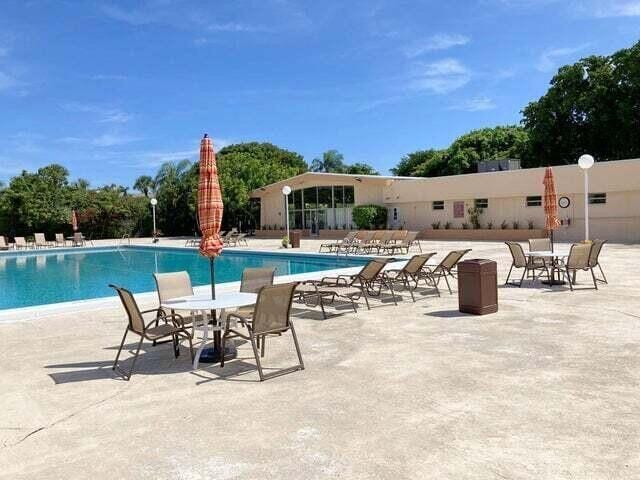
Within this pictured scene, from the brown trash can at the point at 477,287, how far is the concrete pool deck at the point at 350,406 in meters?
0.61

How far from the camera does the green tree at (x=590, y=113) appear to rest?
30.7 m

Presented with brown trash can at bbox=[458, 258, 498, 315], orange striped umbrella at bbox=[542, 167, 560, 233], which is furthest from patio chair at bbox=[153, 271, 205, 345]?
orange striped umbrella at bbox=[542, 167, 560, 233]

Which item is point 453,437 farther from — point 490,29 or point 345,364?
point 490,29

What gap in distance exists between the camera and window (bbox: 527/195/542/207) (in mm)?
25109

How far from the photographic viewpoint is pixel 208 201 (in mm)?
5840

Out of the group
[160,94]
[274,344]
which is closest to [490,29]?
[274,344]

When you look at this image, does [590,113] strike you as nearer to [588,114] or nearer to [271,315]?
[588,114]

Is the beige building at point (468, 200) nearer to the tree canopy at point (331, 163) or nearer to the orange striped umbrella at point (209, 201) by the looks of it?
the tree canopy at point (331, 163)

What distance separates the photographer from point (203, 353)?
18.8 feet

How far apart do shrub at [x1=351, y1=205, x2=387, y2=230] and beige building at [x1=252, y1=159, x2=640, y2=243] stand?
0.65m

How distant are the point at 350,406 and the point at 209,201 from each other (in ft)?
9.36

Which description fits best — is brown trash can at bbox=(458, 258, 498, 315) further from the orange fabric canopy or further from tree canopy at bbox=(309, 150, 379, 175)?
tree canopy at bbox=(309, 150, 379, 175)

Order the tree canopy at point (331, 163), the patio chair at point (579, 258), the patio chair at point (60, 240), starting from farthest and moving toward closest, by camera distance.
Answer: the tree canopy at point (331, 163)
the patio chair at point (60, 240)
the patio chair at point (579, 258)

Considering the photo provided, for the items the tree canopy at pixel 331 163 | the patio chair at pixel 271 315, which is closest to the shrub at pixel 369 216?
the tree canopy at pixel 331 163
